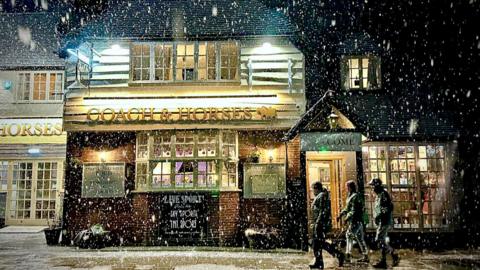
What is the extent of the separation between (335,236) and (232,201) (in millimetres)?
3607

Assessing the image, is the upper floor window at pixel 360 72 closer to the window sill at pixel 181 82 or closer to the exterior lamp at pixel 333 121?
the exterior lamp at pixel 333 121

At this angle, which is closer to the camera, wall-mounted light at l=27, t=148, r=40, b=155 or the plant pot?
the plant pot

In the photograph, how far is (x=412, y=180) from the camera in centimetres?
1503

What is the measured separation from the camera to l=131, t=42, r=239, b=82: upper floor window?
581 inches

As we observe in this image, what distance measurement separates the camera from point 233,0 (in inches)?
626

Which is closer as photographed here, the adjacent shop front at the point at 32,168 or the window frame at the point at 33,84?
the adjacent shop front at the point at 32,168

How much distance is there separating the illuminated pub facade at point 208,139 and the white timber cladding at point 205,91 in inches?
1.4

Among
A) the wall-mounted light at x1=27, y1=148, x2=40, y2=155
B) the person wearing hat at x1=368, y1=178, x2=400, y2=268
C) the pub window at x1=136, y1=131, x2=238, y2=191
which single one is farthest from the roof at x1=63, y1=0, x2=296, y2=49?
the wall-mounted light at x1=27, y1=148, x2=40, y2=155

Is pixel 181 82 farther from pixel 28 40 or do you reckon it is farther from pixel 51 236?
pixel 28 40

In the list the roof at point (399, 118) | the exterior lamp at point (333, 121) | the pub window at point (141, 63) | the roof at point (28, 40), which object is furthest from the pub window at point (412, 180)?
the roof at point (28, 40)

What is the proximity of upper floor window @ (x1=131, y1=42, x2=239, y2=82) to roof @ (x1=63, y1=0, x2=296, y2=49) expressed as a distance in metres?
0.42

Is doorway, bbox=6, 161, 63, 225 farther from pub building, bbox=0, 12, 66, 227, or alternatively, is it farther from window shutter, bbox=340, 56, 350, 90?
window shutter, bbox=340, 56, 350, 90

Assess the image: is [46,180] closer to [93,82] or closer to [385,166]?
[93,82]

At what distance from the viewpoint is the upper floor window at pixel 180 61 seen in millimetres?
14766
